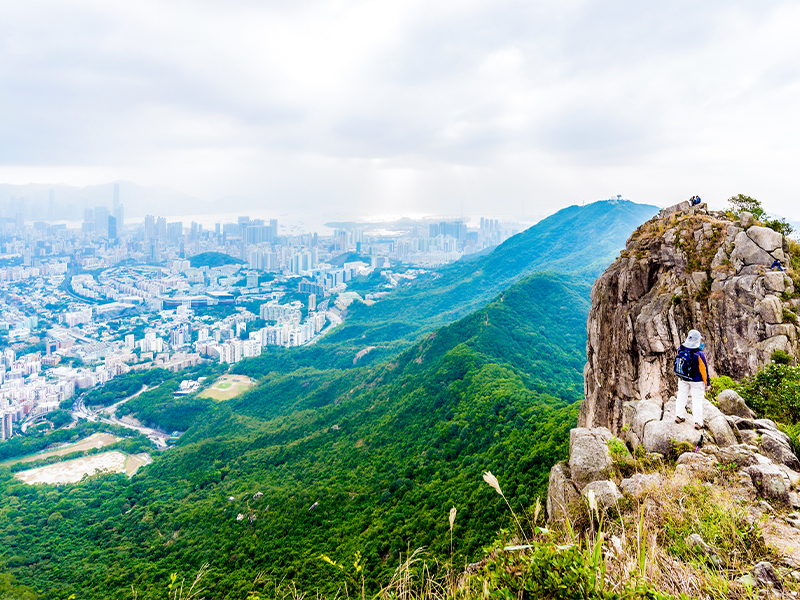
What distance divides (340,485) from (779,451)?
12900 millimetres

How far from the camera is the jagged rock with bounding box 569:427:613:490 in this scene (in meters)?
3.89

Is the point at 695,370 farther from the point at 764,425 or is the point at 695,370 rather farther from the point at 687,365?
the point at 764,425

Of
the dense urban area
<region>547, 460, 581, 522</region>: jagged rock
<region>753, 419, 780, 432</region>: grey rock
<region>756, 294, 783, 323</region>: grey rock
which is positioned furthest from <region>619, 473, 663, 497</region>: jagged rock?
the dense urban area

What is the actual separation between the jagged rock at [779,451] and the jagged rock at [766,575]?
2005 mm

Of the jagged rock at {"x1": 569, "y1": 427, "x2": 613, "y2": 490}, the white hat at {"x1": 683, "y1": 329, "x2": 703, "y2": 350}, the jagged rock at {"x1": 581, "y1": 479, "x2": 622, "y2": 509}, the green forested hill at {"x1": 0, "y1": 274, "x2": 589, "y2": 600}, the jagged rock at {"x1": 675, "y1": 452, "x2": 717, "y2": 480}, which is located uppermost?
the white hat at {"x1": 683, "y1": 329, "x2": 703, "y2": 350}

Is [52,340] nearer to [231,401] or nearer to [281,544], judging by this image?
[231,401]

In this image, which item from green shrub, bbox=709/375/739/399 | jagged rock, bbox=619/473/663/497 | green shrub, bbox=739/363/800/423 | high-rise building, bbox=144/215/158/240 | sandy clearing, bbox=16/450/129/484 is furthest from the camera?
high-rise building, bbox=144/215/158/240

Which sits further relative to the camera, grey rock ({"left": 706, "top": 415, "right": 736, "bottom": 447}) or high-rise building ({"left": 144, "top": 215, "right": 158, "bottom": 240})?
high-rise building ({"left": 144, "top": 215, "right": 158, "bottom": 240})

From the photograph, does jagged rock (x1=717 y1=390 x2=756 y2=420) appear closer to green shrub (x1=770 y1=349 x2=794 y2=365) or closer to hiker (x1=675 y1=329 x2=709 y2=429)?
hiker (x1=675 y1=329 x2=709 y2=429)

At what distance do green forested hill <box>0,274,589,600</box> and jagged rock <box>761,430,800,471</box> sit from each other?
387 centimetres

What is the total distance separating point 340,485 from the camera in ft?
45.3

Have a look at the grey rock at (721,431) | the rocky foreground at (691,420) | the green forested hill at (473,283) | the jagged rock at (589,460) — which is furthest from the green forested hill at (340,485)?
the green forested hill at (473,283)

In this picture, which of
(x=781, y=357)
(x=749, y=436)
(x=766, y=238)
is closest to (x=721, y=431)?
(x=749, y=436)

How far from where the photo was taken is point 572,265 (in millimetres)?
47031
